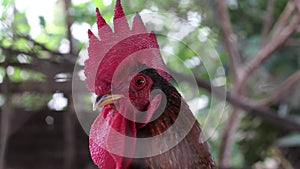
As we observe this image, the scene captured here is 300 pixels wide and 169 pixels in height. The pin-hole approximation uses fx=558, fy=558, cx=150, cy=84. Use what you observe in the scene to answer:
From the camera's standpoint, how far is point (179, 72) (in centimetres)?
256

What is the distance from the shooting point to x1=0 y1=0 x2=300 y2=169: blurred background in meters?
2.52

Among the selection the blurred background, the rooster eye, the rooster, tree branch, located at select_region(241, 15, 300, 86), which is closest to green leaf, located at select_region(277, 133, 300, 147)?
the blurred background

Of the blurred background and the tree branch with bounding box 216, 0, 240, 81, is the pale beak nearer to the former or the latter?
the blurred background

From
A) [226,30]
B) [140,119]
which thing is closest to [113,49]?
[140,119]

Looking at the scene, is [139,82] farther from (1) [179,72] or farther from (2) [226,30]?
(2) [226,30]

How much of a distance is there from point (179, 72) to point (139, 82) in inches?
52.9

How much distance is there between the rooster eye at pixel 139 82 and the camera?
1.22 metres

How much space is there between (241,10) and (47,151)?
1.48m

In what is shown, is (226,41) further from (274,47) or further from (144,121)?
(144,121)

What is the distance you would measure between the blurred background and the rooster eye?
0.81 meters

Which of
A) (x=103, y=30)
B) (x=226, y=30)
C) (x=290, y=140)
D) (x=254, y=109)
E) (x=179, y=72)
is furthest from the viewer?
(x=290, y=140)

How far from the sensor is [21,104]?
2.97 metres

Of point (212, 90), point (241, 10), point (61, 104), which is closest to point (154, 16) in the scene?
point (212, 90)

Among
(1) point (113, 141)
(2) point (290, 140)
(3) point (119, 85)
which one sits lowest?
(2) point (290, 140)
